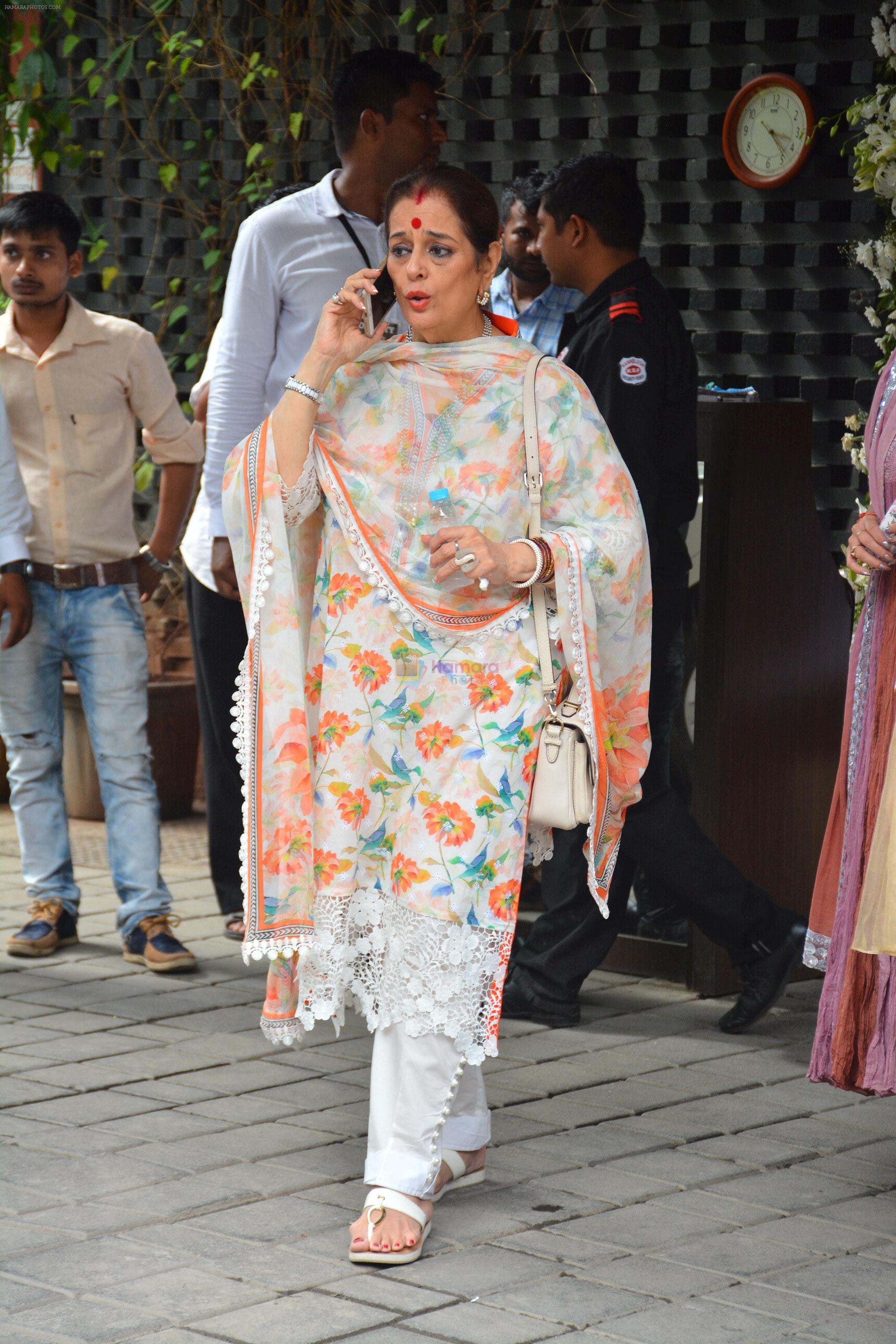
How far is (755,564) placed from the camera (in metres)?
4.76

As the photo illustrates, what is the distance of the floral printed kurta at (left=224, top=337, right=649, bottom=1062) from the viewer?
3211 millimetres

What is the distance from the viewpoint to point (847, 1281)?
9.89 feet

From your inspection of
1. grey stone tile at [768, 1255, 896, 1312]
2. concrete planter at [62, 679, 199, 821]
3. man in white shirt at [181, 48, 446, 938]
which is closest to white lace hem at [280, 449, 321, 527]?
man in white shirt at [181, 48, 446, 938]

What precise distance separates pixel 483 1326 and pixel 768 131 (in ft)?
13.3

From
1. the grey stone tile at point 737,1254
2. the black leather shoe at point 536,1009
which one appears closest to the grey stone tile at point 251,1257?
the grey stone tile at point 737,1254

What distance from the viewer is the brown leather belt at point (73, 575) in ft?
16.9

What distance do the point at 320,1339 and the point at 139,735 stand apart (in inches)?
106

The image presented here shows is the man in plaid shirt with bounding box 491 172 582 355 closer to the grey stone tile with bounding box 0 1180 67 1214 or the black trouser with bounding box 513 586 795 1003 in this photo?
the black trouser with bounding box 513 586 795 1003

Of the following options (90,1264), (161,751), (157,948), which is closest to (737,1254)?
(90,1264)

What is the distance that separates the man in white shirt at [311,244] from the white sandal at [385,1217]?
2.05 meters

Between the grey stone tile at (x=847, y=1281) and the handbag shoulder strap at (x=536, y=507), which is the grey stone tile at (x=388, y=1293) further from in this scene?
the handbag shoulder strap at (x=536, y=507)

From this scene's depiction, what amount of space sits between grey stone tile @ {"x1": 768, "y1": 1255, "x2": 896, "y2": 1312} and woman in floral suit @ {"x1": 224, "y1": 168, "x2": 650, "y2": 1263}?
24.8 inches

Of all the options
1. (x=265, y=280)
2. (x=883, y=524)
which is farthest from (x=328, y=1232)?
(x=265, y=280)

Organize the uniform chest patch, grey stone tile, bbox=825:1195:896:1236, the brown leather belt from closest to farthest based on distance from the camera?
1. grey stone tile, bbox=825:1195:896:1236
2. the uniform chest patch
3. the brown leather belt
